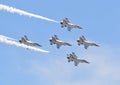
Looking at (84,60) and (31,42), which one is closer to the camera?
(31,42)

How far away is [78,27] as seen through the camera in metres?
178

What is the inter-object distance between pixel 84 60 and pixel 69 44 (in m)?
12.0

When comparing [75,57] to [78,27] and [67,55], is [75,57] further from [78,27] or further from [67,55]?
[78,27]

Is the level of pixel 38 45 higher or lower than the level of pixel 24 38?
lower

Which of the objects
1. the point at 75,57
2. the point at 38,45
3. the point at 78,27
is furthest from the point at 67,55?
the point at 38,45

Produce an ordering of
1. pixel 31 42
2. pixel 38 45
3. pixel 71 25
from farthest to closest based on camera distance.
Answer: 1. pixel 71 25
2. pixel 31 42
3. pixel 38 45

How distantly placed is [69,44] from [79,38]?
1243 cm

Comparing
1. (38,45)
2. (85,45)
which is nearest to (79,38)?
(85,45)

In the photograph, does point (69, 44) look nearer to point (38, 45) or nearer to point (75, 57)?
point (75, 57)

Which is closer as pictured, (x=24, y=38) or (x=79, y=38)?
(x=24, y=38)

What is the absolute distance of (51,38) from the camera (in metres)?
188

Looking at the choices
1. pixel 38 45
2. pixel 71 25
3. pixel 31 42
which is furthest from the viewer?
pixel 71 25

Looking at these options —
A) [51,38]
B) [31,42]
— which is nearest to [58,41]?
[51,38]

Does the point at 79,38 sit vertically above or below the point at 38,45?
above
